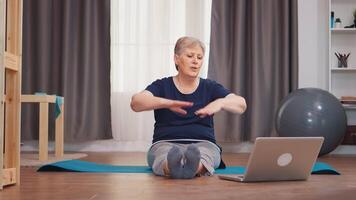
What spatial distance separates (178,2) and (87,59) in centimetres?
92

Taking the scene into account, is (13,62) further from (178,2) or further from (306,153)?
(178,2)

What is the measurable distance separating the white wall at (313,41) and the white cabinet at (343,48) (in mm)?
68

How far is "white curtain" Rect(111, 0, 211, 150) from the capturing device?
494 centimetres

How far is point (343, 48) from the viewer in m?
4.91

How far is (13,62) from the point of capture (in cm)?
219

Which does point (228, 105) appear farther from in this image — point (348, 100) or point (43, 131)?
point (348, 100)

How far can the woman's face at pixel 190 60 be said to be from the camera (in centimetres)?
275

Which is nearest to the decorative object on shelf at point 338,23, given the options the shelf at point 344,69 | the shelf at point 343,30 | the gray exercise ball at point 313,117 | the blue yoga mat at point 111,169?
the shelf at point 343,30

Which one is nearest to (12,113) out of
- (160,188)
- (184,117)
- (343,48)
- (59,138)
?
(160,188)

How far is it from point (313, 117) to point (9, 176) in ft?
8.57

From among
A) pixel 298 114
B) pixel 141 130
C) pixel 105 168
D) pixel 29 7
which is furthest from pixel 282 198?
pixel 29 7

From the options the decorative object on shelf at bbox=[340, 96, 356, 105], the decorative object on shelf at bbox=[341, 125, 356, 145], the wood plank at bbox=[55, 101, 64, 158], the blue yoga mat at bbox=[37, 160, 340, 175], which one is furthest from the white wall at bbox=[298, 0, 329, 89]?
the wood plank at bbox=[55, 101, 64, 158]

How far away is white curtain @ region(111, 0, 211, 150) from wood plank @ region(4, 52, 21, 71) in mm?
2719

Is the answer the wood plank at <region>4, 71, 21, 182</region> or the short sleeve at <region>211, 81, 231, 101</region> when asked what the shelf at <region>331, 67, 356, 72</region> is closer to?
the short sleeve at <region>211, 81, 231, 101</region>
